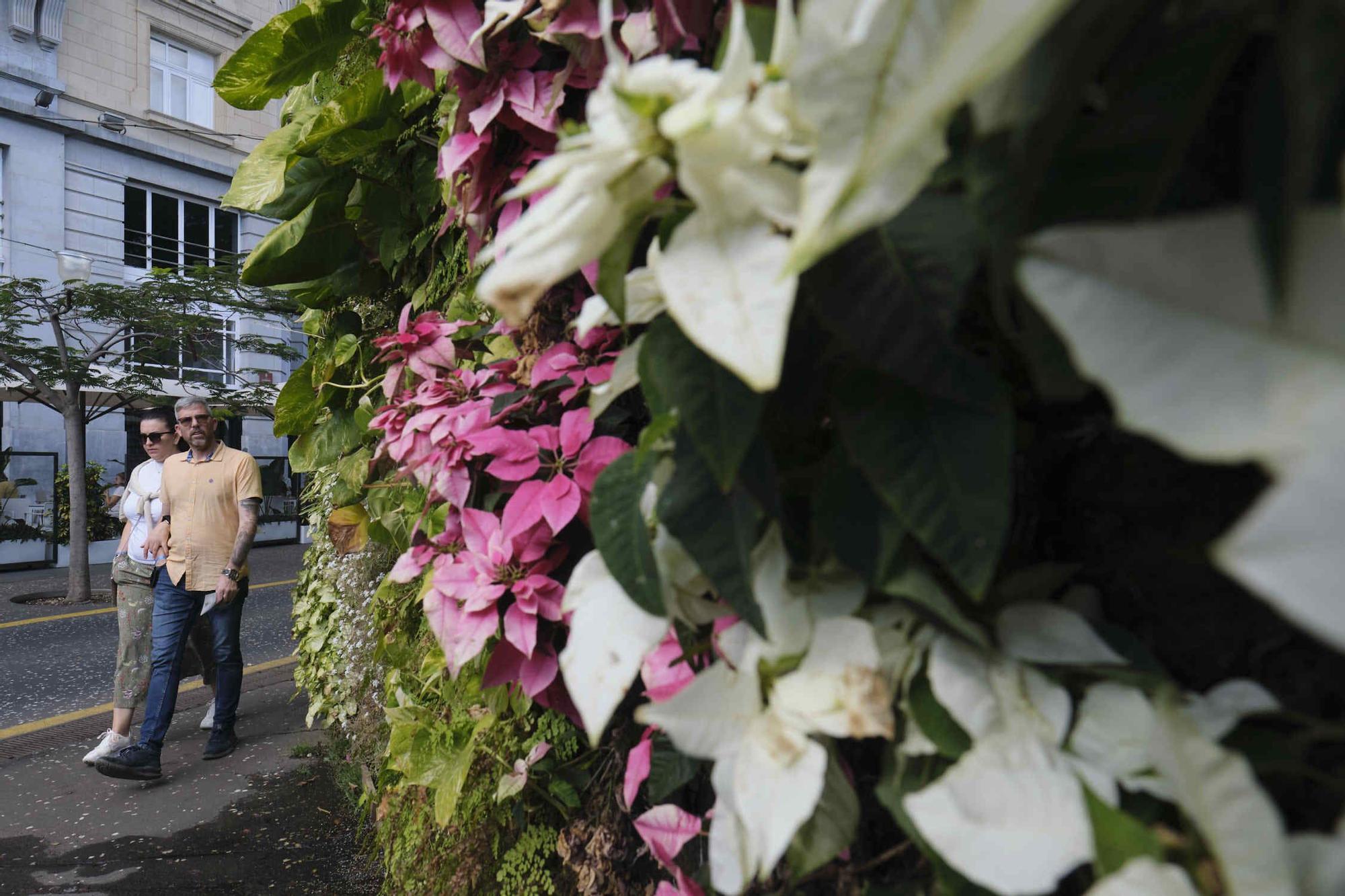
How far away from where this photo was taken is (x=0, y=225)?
14.6 meters

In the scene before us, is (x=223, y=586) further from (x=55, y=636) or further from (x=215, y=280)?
(x=215, y=280)

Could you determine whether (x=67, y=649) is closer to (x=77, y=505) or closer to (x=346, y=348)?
(x=77, y=505)

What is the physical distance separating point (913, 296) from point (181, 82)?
71.9 feet

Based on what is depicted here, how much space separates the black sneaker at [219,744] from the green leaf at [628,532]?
495 cm

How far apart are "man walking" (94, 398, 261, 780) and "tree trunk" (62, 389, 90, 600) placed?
699cm

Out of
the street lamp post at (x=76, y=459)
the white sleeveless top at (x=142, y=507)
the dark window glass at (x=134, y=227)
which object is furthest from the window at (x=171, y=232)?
the white sleeveless top at (x=142, y=507)

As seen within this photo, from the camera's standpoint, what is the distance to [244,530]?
15.5ft

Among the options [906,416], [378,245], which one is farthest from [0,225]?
[906,416]

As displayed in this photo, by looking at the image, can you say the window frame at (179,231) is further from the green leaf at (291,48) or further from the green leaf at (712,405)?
the green leaf at (712,405)

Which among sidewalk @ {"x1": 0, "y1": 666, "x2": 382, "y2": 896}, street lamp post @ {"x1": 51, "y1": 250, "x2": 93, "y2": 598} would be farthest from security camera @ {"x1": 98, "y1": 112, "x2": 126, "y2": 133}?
sidewalk @ {"x1": 0, "y1": 666, "x2": 382, "y2": 896}

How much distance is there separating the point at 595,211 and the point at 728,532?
8.4 inches

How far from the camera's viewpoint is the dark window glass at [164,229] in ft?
55.2

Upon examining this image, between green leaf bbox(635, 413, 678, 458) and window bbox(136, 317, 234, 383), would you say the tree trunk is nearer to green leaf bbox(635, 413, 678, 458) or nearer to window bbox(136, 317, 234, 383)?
window bbox(136, 317, 234, 383)

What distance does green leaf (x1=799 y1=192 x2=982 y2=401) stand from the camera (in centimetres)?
43
